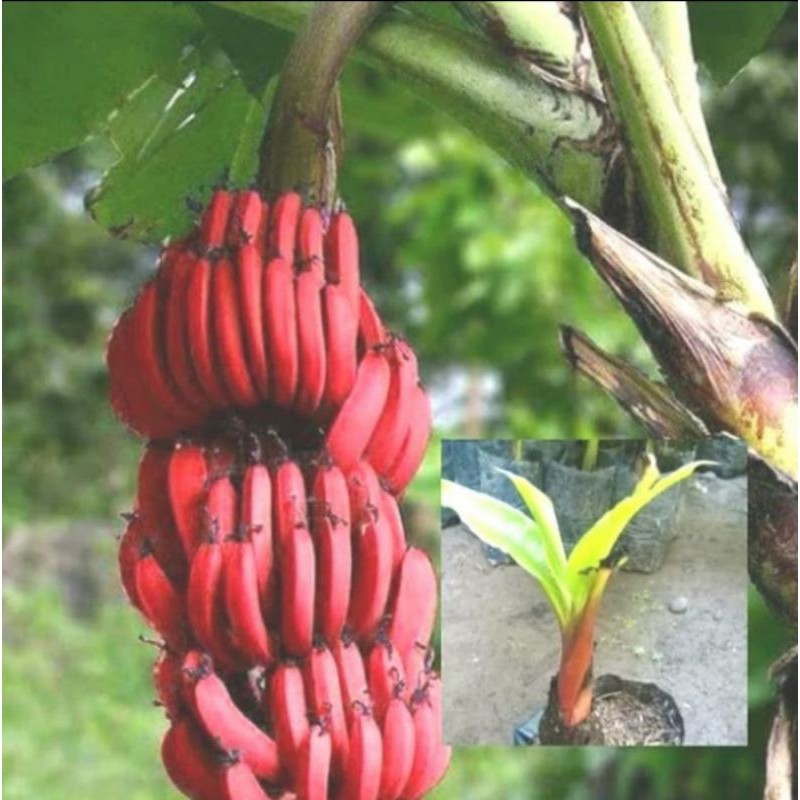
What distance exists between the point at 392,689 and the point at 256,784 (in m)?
0.04

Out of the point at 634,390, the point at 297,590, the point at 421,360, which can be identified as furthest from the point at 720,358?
the point at 421,360

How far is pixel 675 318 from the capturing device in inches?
16.4

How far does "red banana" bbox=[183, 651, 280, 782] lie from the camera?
395 mm

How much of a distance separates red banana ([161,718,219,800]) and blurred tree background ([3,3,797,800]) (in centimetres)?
49

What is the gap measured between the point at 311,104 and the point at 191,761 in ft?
0.55

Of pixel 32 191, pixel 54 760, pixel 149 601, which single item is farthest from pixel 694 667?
pixel 32 191

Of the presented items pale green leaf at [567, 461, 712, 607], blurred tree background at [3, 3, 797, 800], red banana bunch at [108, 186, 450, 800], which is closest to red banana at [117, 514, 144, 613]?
red banana bunch at [108, 186, 450, 800]

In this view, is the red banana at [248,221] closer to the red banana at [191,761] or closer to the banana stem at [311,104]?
the banana stem at [311,104]

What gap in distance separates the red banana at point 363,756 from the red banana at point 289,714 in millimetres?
13

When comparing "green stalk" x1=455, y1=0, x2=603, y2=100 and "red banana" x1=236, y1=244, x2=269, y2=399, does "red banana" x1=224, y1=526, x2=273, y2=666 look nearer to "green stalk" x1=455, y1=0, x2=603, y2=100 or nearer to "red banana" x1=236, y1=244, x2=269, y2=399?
"red banana" x1=236, y1=244, x2=269, y2=399

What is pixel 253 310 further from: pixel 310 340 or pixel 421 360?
pixel 421 360

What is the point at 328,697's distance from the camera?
0.39 meters

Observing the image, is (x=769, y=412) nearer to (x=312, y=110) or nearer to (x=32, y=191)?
(x=312, y=110)

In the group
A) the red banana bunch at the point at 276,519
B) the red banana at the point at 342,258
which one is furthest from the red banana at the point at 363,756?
the red banana at the point at 342,258
